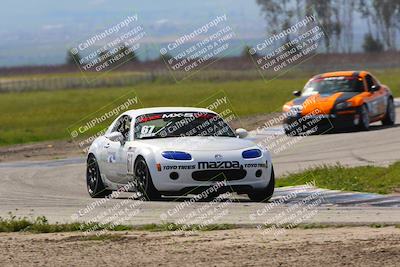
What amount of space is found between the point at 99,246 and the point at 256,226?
177cm

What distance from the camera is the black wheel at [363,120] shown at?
83.2 ft

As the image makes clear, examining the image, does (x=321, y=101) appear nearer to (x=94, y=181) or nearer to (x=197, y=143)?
(x=94, y=181)

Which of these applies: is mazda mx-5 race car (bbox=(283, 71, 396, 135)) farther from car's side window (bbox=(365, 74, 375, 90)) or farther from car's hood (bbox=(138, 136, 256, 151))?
car's hood (bbox=(138, 136, 256, 151))

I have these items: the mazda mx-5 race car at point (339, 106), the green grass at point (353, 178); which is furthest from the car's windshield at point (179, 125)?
the mazda mx-5 race car at point (339, 106)

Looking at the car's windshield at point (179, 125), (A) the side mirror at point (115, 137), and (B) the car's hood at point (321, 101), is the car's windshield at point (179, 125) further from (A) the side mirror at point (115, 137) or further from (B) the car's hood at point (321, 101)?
(B) the car's hood at point (321, 101)

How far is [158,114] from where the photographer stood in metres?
15.1

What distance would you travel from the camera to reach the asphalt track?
11602 millimetres

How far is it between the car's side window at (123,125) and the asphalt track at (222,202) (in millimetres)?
950

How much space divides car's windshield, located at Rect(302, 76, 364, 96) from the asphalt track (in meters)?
4.32

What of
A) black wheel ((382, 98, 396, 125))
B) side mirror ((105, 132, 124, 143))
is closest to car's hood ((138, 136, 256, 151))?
side mirror ((105, 132, 124, 143))

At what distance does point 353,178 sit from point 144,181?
3.56 meters

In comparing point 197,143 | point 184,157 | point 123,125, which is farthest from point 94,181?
point 184,157

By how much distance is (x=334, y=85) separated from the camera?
2670 centimetres

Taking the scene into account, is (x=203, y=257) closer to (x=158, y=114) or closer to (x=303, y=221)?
(x=303, y=221)
